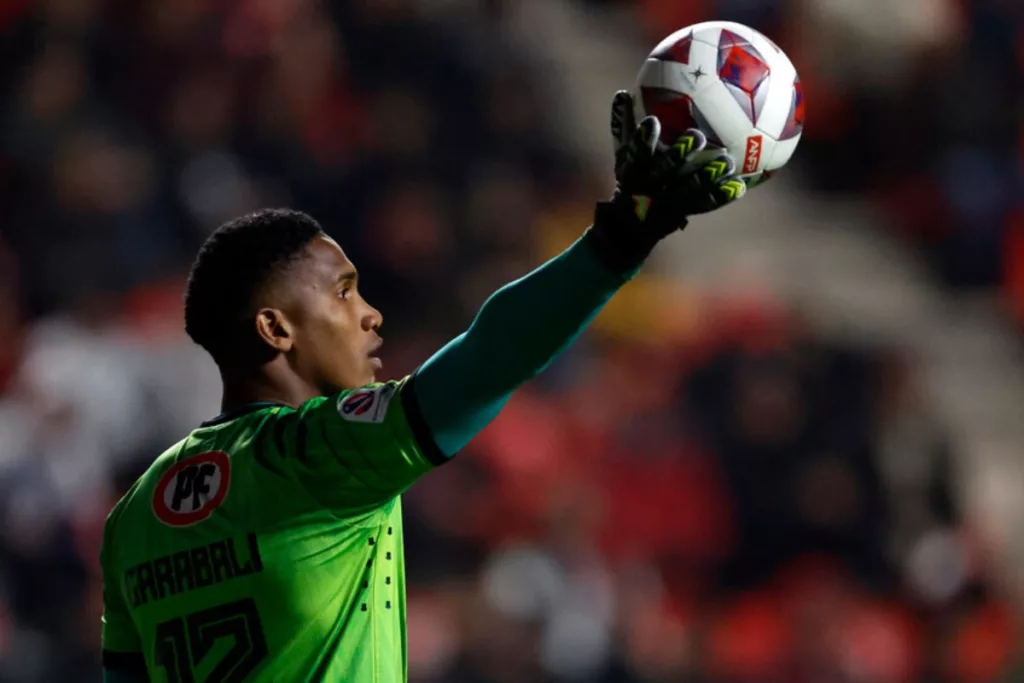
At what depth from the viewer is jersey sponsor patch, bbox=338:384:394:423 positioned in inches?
89.1

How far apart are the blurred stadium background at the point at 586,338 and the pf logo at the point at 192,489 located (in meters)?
3.61

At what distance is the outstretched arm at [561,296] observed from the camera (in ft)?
6.95

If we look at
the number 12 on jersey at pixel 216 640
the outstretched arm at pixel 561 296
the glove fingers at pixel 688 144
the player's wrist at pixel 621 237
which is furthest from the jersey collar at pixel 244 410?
the glove fingers at pixel 688 144

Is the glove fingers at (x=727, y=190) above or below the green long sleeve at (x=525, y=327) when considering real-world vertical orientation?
above

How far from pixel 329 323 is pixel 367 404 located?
39cm

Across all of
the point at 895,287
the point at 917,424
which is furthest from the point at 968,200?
the point at 917,424

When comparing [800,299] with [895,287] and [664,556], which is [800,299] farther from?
[664,556]

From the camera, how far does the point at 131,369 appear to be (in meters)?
6.48

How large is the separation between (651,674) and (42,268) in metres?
3.24

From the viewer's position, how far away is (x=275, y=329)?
2617 mm

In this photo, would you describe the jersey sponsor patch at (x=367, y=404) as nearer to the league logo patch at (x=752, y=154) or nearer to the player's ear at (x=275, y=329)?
the player's ear at (x=275, y=329)

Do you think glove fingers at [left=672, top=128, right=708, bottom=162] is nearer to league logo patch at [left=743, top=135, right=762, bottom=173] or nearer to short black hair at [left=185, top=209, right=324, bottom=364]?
league logo patch at [left=743, top=135, right=762, bottom=173]

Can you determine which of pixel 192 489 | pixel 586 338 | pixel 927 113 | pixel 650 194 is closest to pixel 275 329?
pixel 192 489

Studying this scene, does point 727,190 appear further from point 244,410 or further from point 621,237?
point 244,410
